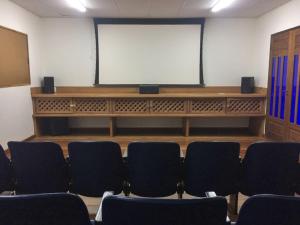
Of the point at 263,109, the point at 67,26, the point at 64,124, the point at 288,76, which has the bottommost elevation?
the point at 64,124

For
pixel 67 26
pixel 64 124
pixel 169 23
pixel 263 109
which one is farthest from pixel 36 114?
pixel 263 109

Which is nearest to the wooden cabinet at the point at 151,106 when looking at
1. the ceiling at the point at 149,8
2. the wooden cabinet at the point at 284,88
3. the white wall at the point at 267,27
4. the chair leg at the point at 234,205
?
the wooden cabinet at the point at 284,88

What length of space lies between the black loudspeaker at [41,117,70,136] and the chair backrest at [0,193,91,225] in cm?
440

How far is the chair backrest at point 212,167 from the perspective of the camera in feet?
6.36

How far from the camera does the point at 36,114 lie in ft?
16.3

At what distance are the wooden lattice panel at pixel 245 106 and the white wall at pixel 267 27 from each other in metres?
0.44

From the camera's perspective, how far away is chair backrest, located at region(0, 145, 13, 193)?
1.94 meters

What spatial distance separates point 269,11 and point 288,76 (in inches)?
56.4

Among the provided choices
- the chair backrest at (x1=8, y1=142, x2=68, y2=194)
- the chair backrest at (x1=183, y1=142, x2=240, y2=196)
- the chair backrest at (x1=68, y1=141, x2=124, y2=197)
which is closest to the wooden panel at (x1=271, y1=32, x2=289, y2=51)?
the chair backrest at (x1=183, y1=142, x2=240, y2=196)

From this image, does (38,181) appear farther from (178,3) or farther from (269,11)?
(269,11)

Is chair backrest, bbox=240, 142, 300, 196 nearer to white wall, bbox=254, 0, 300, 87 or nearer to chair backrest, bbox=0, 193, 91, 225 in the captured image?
chair backrest, bbox=0, 193, 91, 225

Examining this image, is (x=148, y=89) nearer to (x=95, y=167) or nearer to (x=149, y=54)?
(x=149, y=54)

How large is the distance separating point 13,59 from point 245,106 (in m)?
4.33

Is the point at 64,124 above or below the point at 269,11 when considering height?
below
